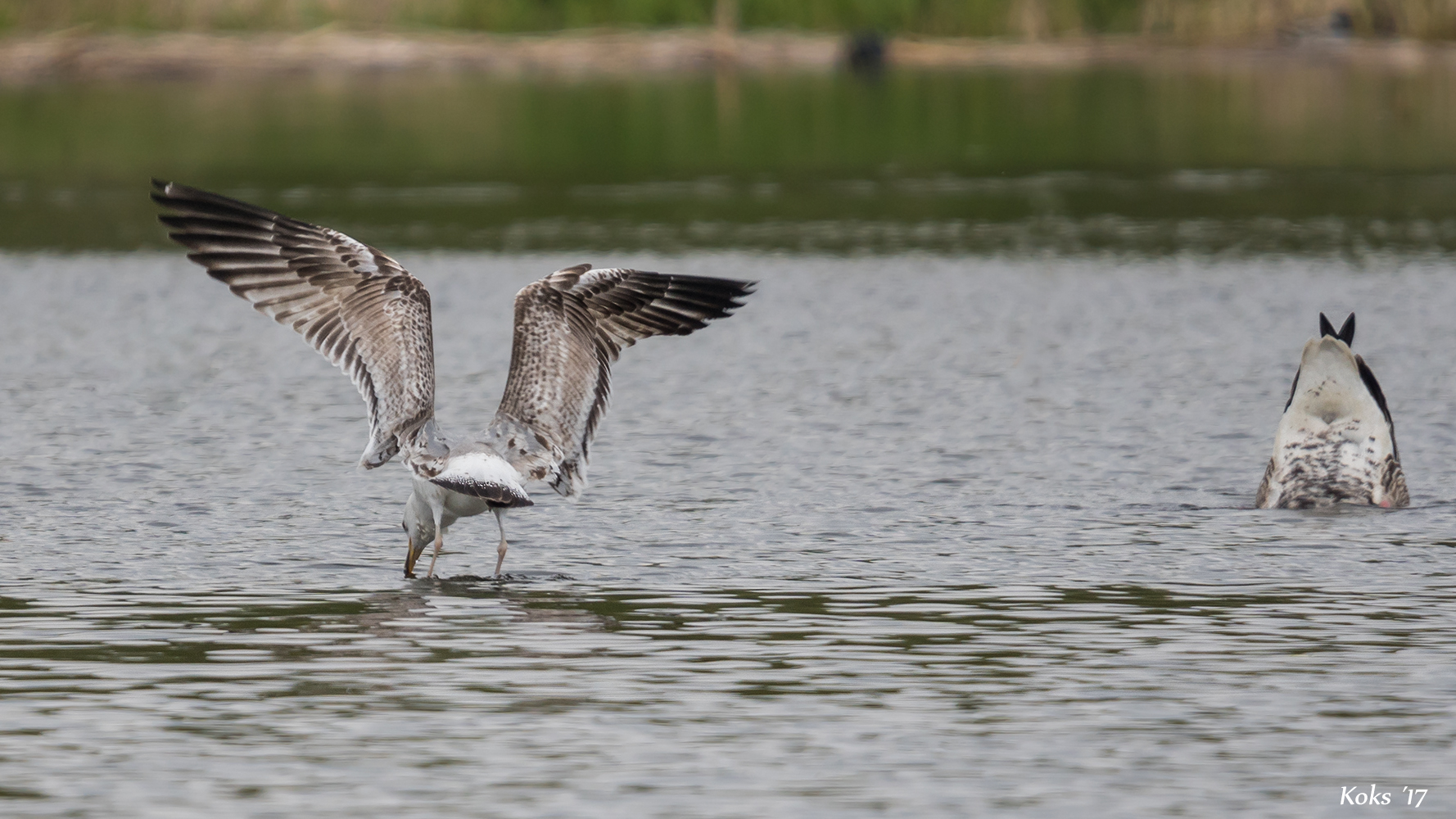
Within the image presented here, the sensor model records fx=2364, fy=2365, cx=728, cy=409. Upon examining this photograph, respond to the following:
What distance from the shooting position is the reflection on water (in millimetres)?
39125

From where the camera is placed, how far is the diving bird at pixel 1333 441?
16.9 meters

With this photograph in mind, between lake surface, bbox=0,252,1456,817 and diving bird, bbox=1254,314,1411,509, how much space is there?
22 cm

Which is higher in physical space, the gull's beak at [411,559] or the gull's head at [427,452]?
the gull's head at [427,452]

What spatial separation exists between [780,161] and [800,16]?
40932mm

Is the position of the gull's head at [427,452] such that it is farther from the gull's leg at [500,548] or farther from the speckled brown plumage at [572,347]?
the gull's leg at [500,548]

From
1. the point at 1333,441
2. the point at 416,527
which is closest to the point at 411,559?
the point at 416,527

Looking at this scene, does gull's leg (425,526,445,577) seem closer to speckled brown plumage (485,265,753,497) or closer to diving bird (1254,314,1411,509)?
speckled brown plumage (485,265,753,497)

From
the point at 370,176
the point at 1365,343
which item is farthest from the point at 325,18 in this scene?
the point at 1365,343

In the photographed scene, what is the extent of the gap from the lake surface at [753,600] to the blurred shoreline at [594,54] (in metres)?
59.1

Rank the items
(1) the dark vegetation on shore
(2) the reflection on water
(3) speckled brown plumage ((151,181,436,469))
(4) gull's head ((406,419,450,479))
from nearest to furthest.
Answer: (4) gull's head ((406,419,450,479)) < (3) speckled brown plumage ((151,181,436,469)) < (2) the reflection on water < (1) the dark vegetation on shore

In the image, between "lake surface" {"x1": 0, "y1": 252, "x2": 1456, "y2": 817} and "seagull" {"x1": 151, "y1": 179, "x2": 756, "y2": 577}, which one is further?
Answer: "seagull" {"x1": 151, "y1": 179, "x2": 756, "y2": 577}

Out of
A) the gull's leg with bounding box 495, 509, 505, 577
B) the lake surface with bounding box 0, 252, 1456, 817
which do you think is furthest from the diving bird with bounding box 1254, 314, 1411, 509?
the gull's leg with bounding box 495, 509, 505, 577

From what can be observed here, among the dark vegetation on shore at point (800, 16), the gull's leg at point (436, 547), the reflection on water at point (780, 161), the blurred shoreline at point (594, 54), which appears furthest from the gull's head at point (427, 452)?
the dark vegetation on shore at point (800, 16)

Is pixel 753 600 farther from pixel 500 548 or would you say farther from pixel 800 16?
pixel 800 16
